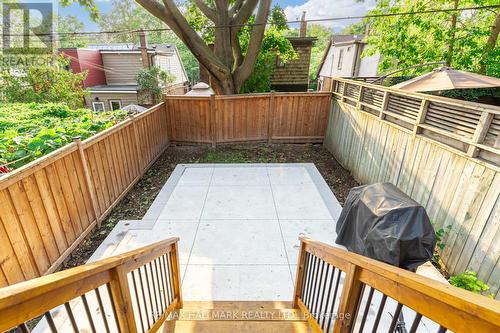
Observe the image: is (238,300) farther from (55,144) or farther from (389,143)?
(389,143)

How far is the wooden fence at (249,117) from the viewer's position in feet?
24.2

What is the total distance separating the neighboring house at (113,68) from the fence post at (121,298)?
14.5 meters

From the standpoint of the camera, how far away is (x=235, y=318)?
2365 millimetres

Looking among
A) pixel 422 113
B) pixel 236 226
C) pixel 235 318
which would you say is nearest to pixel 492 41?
pixel 422 113

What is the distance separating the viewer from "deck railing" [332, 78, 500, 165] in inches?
109

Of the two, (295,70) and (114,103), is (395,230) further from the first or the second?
(114,103)

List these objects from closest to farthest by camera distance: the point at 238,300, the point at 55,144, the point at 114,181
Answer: the point at 238,300 → the point at 55,144 → the point at 114,181

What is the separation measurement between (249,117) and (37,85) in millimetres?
9090

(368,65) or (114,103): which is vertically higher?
(368,65)

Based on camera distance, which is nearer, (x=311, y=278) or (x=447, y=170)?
(x=311, y=278)

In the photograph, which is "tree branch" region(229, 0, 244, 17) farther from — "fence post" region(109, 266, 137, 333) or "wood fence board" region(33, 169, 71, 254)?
"fence post" region(109, 266, 137, 333)

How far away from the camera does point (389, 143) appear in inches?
183

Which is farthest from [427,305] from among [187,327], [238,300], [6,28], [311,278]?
[6,28]

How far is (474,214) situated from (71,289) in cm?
383
